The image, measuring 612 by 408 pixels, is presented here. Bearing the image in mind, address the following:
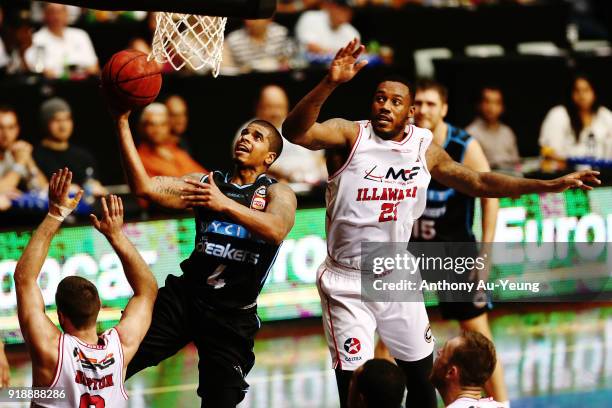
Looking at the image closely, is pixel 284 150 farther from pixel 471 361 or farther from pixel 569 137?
pixel 471 361

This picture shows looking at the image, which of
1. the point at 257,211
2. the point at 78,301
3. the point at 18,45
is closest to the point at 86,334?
the point at 78,301

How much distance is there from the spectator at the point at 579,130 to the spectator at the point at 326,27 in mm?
2500

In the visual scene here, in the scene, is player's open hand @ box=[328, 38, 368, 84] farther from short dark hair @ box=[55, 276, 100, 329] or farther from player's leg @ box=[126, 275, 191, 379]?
short dark hair @ box=[55, 276, 100, 329]

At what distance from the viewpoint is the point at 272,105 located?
11.5 meters

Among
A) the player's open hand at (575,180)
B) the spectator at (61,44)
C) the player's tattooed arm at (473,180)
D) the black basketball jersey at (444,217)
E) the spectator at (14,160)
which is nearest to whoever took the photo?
the player's open hand at (575,180)

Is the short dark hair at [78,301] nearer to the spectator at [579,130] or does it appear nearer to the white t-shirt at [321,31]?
the spectator at [579,130]

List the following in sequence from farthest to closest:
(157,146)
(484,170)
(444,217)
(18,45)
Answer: (18,45), (157,146), (444,217), (484,170)

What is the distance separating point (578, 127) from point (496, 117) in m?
0.91

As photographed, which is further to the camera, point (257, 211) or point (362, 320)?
point (362, 320)

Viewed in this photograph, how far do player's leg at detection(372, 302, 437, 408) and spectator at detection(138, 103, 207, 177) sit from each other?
13.2 ft

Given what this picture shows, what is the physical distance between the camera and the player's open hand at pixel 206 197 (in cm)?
671

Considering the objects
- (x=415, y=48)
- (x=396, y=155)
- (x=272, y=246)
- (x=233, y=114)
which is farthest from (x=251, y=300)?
(x=415, y=48)

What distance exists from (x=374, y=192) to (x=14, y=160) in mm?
4415

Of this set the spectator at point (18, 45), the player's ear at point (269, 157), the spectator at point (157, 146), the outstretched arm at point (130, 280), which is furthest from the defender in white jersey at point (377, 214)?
the spectator at point (18, 45)
